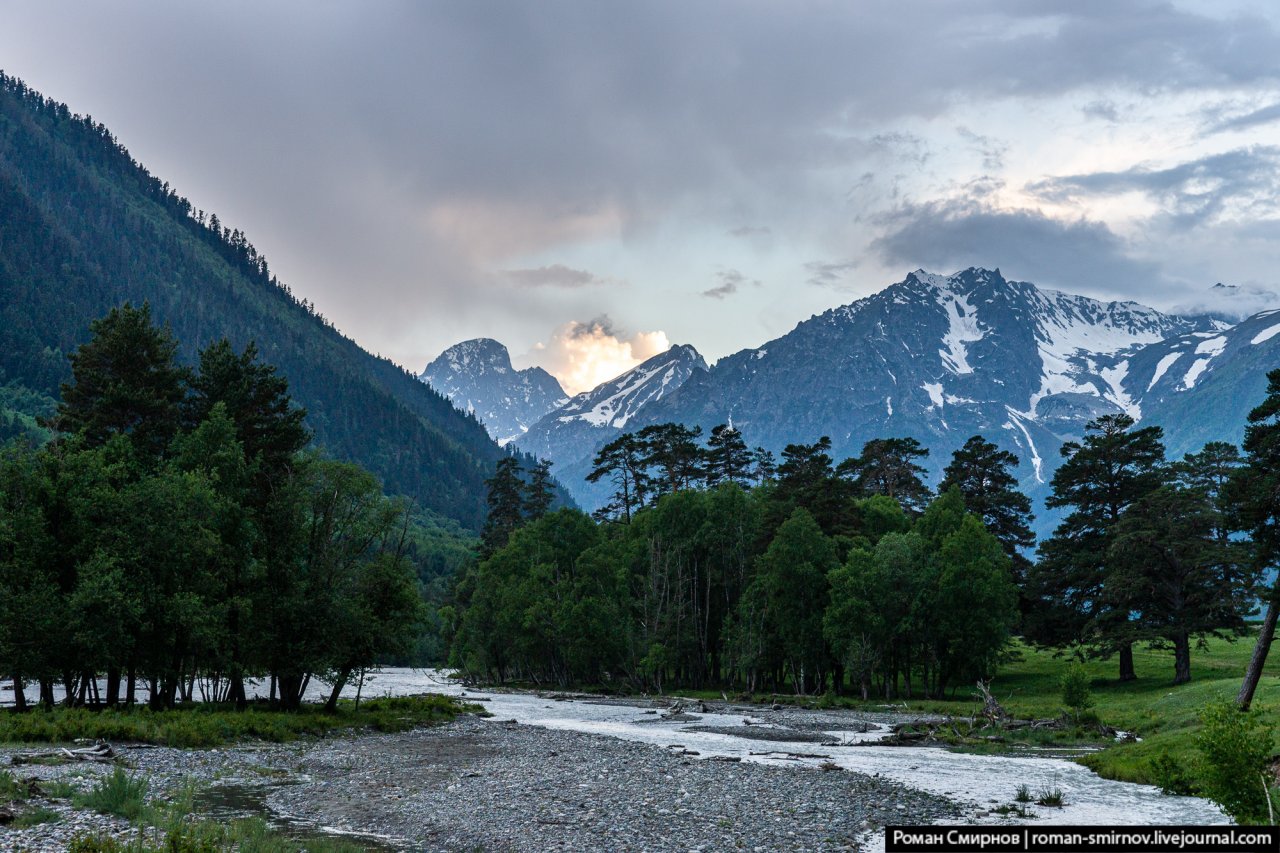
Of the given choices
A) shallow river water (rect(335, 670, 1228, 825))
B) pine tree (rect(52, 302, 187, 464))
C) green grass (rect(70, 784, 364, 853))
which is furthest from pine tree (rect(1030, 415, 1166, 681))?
pine tree (rect(52, 302, 187, 464))

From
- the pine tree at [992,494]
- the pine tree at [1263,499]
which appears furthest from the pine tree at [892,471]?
the pine tree at [1263,499]

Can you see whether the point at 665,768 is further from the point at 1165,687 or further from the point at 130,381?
the point at 1165,687

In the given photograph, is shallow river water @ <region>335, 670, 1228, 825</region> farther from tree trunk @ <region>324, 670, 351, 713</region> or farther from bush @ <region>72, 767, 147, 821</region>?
bush @ <region>72, 767, 147, 821</region>

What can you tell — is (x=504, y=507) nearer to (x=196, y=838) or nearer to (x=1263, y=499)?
(x=1263, y=499)

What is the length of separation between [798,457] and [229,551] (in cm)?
7780

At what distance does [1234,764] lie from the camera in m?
21.5

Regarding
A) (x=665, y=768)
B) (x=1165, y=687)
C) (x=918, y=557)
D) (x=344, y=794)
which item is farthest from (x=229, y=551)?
(x=1165, y=687)

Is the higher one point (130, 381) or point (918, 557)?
point (130, 381)

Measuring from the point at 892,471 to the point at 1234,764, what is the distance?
358 feet

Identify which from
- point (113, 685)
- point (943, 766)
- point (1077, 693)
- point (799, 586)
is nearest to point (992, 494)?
point (799, 586)

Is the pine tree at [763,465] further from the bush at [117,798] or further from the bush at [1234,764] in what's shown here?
the bush at [1234,764]

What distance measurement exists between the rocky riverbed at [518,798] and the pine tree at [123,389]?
24473mm

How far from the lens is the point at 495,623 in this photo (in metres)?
118

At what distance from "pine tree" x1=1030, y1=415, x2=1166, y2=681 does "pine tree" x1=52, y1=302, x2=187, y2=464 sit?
252 feet
